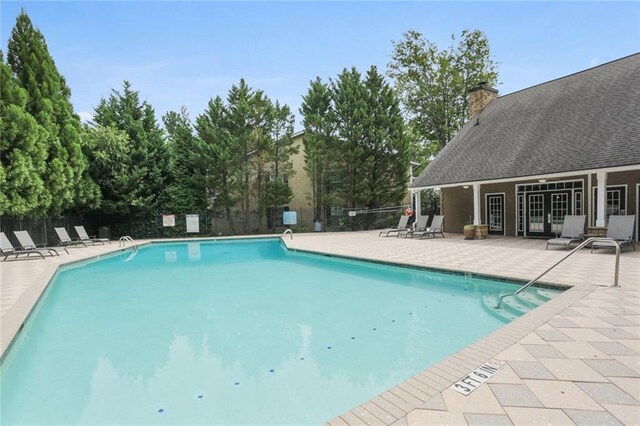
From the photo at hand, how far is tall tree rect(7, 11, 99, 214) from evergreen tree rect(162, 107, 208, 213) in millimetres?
5206

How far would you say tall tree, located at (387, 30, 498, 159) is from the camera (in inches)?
1032

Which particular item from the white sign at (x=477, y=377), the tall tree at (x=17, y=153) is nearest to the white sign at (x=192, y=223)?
the tall tree at (x=17, y=153)

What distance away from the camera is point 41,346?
5035 millimetres

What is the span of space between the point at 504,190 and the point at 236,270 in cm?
1226

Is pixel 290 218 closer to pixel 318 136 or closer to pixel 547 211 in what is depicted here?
pixel 318 136

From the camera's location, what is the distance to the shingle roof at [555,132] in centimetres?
1138

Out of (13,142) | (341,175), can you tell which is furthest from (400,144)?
(13,142)

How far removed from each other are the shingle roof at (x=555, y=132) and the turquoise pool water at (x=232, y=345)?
24.4 ft

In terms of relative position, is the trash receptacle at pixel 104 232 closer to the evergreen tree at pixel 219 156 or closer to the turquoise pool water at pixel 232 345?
the evergreen tree at pixel 219 156

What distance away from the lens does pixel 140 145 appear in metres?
20.3

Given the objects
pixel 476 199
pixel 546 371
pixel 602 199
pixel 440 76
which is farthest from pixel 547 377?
pixel 440 76

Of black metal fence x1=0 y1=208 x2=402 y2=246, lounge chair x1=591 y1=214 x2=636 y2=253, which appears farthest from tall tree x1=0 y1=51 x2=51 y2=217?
lounge chair x1=591 y1=214 x2=636 y2=253

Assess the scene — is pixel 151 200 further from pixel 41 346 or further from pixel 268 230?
pixel 41 346

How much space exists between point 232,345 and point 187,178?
62.2ft
